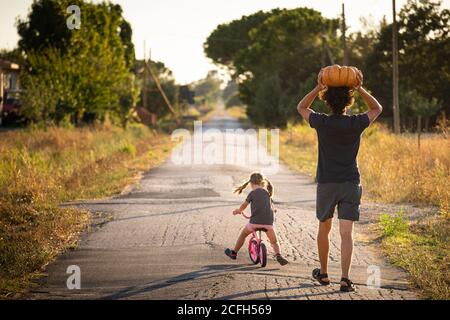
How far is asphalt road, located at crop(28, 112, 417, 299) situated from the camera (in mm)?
6406

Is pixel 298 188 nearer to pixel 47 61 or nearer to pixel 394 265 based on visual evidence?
pixel 394 265

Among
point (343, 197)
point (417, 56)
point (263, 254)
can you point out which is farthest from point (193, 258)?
point (417, 56)

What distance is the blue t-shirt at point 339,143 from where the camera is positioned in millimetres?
6285

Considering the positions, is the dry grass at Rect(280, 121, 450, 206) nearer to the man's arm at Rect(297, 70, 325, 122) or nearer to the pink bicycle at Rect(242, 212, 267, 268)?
the pink bicycle at Rect(242, 212, 267, 268)

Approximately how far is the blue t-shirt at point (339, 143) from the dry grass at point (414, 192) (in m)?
1.34

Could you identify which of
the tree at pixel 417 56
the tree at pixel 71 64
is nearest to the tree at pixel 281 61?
the tree at pixel 417 56

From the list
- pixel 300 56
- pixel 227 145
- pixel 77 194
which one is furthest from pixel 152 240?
pixel 300 56

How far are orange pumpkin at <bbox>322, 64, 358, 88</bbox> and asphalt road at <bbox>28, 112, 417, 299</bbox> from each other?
6.03 ft

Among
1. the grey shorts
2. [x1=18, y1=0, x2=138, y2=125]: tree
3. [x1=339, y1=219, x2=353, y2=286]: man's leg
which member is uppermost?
[x1=18, y1=0, x2=138, y2=125]: tree

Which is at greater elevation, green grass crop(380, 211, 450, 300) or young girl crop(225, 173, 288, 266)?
young girl crop(225, 173, 288, 266)

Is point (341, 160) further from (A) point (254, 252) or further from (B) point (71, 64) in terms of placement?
(B) point (71, 64)

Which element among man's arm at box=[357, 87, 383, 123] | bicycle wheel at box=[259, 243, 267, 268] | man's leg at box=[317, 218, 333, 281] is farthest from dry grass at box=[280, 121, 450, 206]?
man's leg at box=[317, 218, 333, 281]

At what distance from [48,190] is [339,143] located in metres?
8.66

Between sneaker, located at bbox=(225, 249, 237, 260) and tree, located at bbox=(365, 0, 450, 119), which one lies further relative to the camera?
tree, located at bbox=(365, 0, 450, 119)
